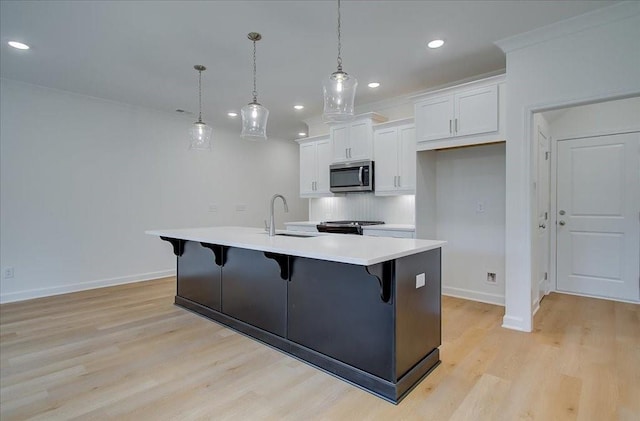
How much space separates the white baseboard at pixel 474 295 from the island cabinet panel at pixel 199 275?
2788 mm

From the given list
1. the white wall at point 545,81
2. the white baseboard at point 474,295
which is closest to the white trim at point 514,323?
the white wall at point 545,81

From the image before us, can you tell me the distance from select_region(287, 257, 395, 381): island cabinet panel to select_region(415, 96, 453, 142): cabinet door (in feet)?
7.24

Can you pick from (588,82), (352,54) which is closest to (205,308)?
(352,54)

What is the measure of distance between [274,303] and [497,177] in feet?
9.41

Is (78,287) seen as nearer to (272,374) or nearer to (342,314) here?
(272,374)

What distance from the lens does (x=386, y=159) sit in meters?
4.40

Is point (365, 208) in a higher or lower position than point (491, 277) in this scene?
higher

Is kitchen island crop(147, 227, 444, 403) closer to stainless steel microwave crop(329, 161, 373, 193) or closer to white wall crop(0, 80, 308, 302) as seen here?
stainless steel microwave crop(329, 161, 373, 193)

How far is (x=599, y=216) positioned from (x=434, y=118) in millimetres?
2351

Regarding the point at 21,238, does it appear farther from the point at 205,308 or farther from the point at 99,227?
the point at 205,308

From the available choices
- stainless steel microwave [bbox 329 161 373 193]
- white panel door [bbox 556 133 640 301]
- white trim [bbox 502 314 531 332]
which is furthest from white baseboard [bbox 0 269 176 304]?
white panel door [bbox 556 133 640 301]

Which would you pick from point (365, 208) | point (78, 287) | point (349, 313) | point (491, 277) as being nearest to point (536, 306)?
point (491, 277)

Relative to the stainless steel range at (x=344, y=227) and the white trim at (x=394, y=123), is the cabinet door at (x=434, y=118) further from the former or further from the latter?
the stainless steel range at (x=344, y=227)

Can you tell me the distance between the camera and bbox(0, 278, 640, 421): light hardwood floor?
6.15 ft
